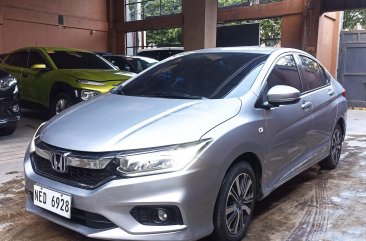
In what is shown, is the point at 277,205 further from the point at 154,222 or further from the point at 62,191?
the point at 62,191

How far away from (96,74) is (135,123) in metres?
4.70

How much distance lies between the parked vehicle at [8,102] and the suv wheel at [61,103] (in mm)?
959

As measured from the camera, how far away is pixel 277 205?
156 inches

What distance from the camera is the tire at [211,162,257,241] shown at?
9.30 feet

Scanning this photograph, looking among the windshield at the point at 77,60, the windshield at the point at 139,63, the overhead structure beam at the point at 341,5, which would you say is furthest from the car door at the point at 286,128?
the overhead structure beam at the point at 341,5

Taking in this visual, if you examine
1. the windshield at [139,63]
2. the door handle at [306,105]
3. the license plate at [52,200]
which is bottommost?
the license plate at [52,200]

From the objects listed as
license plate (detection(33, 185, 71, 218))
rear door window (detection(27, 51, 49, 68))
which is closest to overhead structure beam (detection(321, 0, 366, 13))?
rear door window (detection(27, 51, 49, 68))

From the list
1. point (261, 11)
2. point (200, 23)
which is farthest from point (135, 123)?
point (261, 11)

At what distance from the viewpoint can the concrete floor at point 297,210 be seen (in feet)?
10.8

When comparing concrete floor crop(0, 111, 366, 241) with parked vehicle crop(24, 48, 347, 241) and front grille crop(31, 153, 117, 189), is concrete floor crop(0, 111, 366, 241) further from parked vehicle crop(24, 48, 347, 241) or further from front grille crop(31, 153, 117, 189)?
front grille crop(31, 153, 117, 189)

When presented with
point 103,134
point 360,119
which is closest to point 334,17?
point 360,119

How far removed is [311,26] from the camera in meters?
13.7

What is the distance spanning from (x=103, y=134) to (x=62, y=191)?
454mm

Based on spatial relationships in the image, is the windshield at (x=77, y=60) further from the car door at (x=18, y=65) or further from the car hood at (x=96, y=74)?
the car door at (x=18, y=65)
